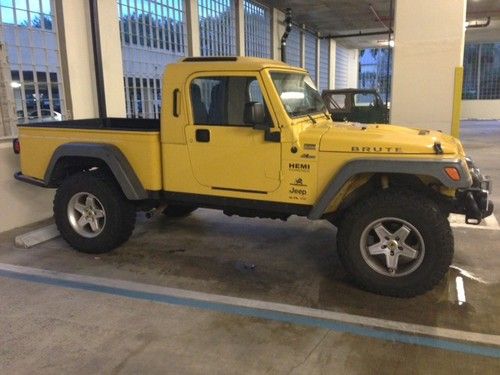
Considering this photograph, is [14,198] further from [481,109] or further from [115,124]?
[481,109]

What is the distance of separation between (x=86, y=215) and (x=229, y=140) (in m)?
1.77

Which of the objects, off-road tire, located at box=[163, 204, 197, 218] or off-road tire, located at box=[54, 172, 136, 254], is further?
off-road tire, located at box=[163, 204, 197, 218]

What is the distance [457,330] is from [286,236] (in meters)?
2.35

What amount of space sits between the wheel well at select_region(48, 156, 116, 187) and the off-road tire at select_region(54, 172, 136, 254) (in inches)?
3.6

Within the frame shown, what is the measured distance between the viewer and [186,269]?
167 inches

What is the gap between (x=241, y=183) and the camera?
405cm

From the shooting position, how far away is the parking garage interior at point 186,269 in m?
2.86

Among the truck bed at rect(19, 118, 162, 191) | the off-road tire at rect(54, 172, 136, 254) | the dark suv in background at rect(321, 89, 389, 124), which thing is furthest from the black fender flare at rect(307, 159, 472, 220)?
the dark suv in background at rect(321, 89, 389, 124)

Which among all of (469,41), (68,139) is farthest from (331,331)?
(469,41)

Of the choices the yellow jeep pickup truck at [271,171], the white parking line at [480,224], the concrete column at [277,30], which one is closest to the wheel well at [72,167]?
the yellow jeep pickup truck at [271,171]

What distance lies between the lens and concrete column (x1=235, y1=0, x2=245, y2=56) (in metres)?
13.2

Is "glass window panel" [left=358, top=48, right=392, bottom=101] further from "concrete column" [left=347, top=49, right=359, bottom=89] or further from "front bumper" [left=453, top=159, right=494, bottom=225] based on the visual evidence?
"front bumper" [left=453, top=159, right=494, bottom=225]

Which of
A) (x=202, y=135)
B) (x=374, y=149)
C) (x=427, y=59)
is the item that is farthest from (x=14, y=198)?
(x=427, y=59)

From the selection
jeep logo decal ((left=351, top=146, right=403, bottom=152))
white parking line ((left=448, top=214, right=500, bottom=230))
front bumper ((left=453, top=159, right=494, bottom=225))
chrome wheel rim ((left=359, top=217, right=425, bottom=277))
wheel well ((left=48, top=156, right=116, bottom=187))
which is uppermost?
jeep logo decal ((left=351, top=146, right=403, bottom=152))
